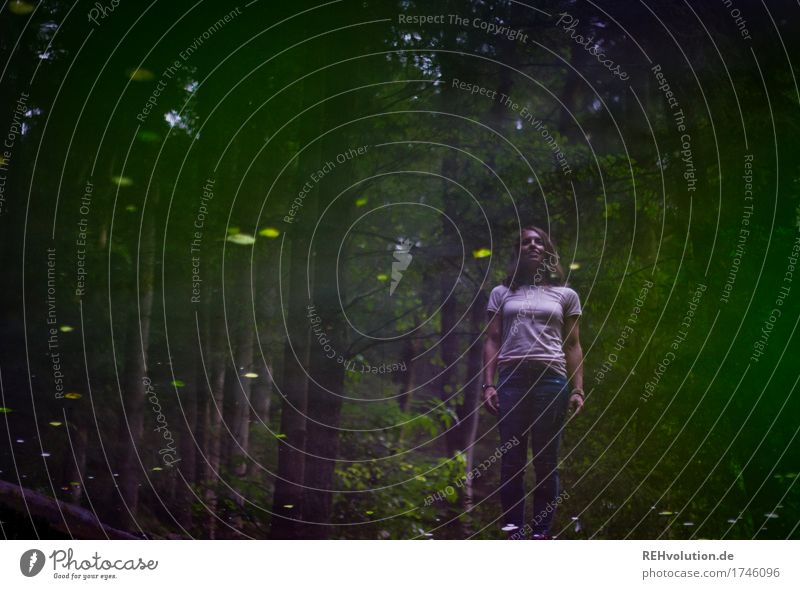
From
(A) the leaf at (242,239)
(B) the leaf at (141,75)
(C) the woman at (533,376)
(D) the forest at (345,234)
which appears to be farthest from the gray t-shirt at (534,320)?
(B) the leaf at (141,75)

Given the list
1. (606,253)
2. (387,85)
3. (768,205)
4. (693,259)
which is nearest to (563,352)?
(606,253)

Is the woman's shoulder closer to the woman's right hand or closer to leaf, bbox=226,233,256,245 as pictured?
the woman's right hand

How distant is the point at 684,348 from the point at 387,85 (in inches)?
93.3

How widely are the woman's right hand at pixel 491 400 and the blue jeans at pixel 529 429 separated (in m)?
0.02

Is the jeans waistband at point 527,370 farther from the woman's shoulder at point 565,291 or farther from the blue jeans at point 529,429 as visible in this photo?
the woman's shoulder at point 565,291

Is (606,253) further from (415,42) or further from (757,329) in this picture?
(415,42)

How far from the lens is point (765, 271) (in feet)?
14.3

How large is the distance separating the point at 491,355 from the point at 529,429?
1.56ft

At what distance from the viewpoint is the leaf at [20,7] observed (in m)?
4.02

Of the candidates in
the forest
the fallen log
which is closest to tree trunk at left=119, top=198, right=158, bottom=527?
the forest

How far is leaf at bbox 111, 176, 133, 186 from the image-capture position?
4.07 metres
